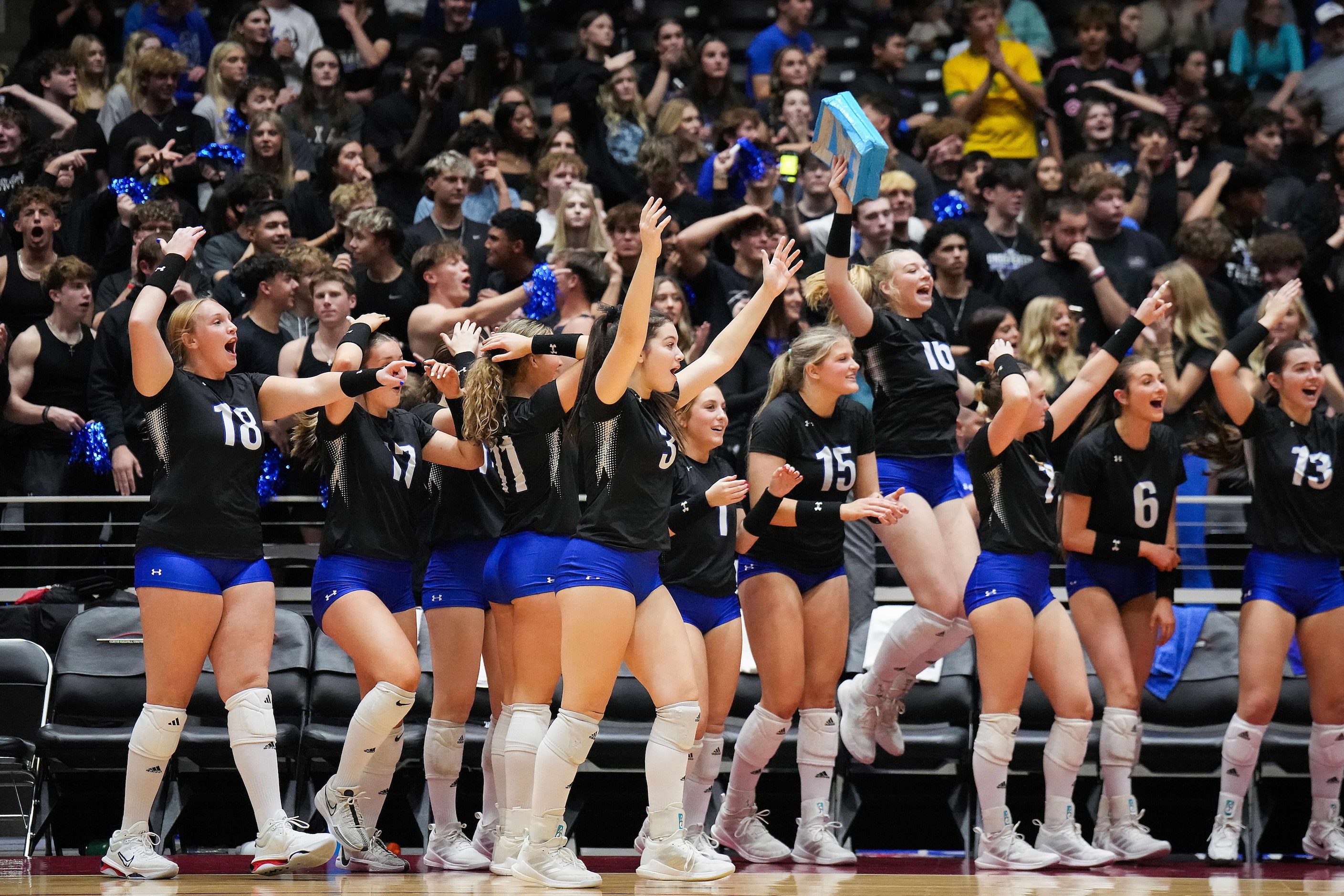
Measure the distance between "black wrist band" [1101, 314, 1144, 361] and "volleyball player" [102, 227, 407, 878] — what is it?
303 centimetres

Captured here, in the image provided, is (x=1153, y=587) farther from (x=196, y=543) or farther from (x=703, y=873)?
(x=196, y=543)

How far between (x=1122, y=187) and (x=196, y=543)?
6.29 metres

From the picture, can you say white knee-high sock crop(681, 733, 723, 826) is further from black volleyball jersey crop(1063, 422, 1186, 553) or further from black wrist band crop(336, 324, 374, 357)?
black wrist band crop(336, 324, 374, 357)

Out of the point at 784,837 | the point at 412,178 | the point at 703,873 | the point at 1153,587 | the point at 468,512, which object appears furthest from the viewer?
the point at 412,178

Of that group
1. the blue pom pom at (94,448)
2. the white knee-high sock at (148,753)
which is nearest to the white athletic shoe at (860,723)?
the white knee-high sock at (148,753)

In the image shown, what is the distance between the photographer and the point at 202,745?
23.1 feet

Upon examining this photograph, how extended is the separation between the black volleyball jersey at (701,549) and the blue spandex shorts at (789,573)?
0.32ft

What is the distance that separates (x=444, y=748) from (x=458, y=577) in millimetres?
719

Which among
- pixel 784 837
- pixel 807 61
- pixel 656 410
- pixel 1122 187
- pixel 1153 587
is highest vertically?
pixel 807 61

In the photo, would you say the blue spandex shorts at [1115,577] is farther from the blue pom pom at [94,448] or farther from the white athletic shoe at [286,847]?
the blue pom pom at [94,448]

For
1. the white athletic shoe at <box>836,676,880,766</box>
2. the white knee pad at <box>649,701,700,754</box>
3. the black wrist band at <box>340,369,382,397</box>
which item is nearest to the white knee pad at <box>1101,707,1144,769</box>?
the white athletic shoe at <box>836,676,880,766</box>

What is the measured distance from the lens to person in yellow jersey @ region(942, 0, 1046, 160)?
11562 millimetres

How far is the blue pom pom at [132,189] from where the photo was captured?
8.98 m

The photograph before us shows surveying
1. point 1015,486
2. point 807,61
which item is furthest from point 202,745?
point 807,61
